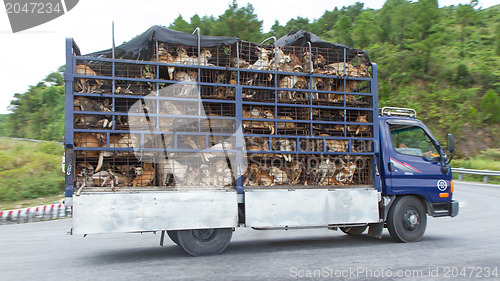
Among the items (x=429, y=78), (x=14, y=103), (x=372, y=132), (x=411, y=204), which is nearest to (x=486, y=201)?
(x=411, y=204)

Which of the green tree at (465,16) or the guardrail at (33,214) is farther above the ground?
the green tree at (465,16)

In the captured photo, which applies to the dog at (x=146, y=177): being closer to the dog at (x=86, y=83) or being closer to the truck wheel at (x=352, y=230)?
the dog at (x=86, y=83)

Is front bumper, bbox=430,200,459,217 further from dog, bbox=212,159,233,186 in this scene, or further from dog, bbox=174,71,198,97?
dog, bbox=174,71,198,97

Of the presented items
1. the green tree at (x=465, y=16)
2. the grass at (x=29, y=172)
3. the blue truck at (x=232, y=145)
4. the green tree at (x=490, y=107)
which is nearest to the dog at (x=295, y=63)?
the blue truck at (x=232, y=145)

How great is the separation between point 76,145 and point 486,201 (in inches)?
538

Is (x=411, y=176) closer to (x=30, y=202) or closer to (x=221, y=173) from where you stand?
(x=221, y=173)

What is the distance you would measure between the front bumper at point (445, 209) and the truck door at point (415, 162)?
0.48 feet

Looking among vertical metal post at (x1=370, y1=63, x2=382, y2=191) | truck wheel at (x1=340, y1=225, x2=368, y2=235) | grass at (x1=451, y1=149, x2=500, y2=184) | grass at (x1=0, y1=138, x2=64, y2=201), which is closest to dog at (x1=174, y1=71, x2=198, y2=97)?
vertical metal post at (x1=370, y1=63, x2=382, y2=191)

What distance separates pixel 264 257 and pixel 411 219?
2941 millimetres

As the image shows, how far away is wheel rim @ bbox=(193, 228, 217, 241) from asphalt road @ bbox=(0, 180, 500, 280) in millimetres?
304

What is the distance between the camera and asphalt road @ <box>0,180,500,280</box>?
532 cm


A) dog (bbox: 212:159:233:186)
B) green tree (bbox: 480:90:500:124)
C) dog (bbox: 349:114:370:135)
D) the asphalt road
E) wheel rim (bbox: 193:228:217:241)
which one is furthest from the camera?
green tree (bbox: 480:90:500:124)

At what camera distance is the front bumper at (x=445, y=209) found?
7.60 meters

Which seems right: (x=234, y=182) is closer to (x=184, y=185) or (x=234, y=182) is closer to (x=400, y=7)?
(x=184, y=185)
